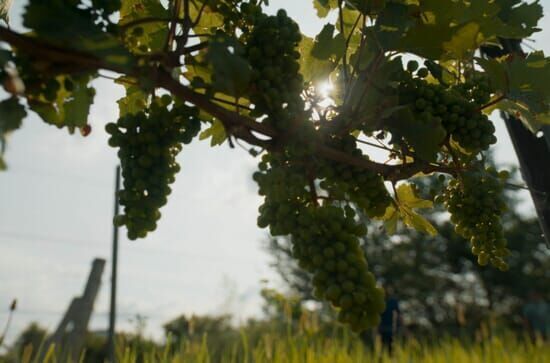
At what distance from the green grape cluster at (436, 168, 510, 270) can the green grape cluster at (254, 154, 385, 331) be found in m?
0.42

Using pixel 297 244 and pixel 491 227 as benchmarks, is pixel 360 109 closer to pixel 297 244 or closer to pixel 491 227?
pixel 297 244

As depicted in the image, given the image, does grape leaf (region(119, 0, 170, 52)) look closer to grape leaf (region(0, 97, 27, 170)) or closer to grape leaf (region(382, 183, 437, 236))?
grape leaf (region(0, 97, 27, 170))

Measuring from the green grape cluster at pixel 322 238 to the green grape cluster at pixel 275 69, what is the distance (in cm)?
13

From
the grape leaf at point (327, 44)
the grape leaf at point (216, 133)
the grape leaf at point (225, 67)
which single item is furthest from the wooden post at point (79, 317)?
the grape leaf at point (225, 67)

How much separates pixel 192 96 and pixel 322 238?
1.13 ft

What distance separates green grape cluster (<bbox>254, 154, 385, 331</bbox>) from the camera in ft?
3.05

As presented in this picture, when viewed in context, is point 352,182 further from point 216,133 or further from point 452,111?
point 216,133

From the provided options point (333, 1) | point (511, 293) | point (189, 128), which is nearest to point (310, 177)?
point (189, 128)

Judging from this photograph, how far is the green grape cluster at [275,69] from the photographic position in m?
0.98

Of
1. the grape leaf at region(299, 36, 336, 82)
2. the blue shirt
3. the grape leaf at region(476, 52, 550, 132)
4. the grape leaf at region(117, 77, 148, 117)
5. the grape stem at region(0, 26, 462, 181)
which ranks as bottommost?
the blue shirt

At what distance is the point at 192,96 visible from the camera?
0.88 metres

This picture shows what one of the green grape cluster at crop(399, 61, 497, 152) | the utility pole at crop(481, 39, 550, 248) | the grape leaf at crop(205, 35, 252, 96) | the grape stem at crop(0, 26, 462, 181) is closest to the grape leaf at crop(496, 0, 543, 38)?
the utility pole at crop(481, 39, 550, 248)

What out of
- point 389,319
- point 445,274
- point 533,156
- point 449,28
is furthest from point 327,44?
point 445,274

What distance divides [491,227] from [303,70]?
61 cm
